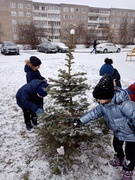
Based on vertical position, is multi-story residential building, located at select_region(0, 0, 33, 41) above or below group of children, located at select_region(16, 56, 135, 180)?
above

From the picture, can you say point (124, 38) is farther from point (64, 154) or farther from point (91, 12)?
point (64, 154)

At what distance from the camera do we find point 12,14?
46.4 m

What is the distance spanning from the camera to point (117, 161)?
7.84 feet

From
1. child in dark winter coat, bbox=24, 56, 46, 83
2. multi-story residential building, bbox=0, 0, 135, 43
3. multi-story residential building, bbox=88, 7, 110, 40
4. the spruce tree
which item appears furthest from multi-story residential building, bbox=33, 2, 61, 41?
the spruce tree

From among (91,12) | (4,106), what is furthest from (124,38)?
(4,106)

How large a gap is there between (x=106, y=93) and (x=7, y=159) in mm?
2047

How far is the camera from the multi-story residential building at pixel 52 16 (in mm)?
45444

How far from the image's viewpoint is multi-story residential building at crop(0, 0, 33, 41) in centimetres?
4524

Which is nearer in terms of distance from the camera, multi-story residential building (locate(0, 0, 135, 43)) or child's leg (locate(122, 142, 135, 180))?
child's leg (locate(122, 142, 135, 180))

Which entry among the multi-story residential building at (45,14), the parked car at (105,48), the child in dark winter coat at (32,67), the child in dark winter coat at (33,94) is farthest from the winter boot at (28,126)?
the multi-story residential building at (45,14)

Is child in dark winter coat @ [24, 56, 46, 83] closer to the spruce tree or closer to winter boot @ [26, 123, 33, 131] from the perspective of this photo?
winter boot @ [26, 123, 33, 131]

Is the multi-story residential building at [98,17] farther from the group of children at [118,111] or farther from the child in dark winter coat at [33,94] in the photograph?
the group of children at [118,111]

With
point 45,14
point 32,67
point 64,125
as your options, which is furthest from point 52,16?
point 64,125

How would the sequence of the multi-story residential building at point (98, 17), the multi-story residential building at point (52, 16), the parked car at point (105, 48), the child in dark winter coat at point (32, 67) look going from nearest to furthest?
the child in dark winter coat at point (32, 67)
the parked car at point (105, 48)
the multi-story residential building at point (52, 16)
the multi-story residential building at point (98, 17)
